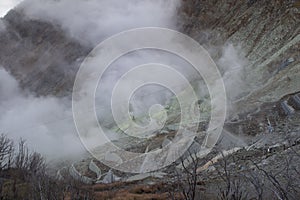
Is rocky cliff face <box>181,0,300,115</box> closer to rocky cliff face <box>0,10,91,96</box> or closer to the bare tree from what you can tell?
the bare tree

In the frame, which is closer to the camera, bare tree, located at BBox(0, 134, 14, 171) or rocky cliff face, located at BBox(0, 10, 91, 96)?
bare tree, located at BBox(0, 134, 14, 171)

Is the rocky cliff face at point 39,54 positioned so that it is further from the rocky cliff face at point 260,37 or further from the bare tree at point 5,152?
the bare tree at point 5,152

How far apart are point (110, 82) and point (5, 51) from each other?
40421 millimetres

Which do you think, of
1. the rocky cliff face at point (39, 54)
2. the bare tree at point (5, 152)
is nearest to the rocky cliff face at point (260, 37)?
the bare tree at point (5, 152)

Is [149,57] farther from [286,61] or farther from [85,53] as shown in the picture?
[286,61]

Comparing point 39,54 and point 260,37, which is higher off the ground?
point 39,54

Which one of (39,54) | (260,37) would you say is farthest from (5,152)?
(39,54)

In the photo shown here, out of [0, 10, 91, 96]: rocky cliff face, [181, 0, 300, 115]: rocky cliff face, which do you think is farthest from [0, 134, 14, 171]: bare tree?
[0, 10, 91, 96]: rocky cliff face

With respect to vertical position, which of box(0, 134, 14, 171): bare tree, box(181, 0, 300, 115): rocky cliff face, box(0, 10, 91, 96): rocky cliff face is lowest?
box(0, 134, 14, 171): bare tree

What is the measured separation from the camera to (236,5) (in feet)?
171

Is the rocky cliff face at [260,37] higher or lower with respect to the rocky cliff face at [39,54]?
lower

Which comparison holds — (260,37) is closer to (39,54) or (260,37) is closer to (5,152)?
(5,152)

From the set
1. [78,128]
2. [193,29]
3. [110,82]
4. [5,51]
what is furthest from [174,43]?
[5,51]

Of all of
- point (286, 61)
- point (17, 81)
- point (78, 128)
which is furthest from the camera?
point (17, 81)
